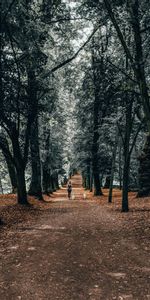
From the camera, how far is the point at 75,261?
8523 millimetres

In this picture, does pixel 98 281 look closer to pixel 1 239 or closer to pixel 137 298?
pixel 137 298

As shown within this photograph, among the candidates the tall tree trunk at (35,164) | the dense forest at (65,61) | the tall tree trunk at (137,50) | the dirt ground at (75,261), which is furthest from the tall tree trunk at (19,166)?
the tall tree trunk at (137,50)

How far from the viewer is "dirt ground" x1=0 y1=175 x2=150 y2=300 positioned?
6477mm

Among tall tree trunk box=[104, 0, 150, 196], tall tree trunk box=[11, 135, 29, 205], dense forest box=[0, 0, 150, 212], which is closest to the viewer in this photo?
tall tree trunk box=[104, 0, 150, 196]

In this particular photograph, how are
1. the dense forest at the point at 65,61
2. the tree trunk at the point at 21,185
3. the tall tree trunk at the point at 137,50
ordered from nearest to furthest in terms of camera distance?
the tall tree trunk at the point at 137,50
the dense forest at the point at 65,61
the tree trunk at the point at 21,185

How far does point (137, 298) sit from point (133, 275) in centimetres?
135

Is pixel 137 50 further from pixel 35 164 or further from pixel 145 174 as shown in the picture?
pixel 35 164

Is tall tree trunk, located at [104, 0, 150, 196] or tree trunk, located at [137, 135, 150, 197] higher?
tall tree trunk, located at [104, 0, 150, 196]

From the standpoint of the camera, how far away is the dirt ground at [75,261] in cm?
648

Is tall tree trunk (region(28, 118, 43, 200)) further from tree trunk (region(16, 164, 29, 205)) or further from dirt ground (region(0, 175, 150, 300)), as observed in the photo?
dirt ground (region(0, 175, 150, 300))

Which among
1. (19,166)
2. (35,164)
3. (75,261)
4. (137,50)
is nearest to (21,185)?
(19,166)

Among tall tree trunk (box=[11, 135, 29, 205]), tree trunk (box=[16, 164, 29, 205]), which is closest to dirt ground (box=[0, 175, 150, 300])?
tall tree trunk (box=[11, 135, 29, 205])

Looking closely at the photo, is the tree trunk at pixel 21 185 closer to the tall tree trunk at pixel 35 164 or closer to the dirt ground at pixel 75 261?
the tall tree trunk at pixel 35 164

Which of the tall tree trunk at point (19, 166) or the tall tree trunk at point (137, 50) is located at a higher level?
the tall tree trunk at point (137, 50)
